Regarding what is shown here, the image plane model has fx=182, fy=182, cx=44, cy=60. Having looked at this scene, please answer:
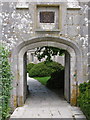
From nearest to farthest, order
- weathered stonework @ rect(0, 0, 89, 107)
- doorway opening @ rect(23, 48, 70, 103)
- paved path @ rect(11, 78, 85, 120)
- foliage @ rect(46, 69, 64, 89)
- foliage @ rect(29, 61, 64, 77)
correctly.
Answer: paved path @ rect(11, 78, 85, 120)
weathered stonework @ rect(0, 0, 89, 107)
doorway opening @ rect(23, 48, 70, 103)
foliage @ rect(46, 69, 64, 89)
foliage @ rect(29, 61, 64, 77)

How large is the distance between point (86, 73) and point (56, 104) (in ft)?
4.86

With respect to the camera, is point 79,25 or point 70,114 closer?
point 70,114

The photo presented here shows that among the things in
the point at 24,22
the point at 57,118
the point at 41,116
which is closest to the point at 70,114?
the point at 57,118

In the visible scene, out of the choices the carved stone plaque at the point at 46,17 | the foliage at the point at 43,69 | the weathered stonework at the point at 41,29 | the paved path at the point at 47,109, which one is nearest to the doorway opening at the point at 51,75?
the foliage at the point at 43,69

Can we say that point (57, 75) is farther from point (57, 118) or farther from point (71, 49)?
point (57, 118)

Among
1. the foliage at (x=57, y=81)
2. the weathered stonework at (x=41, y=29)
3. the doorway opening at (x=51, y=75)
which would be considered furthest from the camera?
the foliage at (x=57, y=81)

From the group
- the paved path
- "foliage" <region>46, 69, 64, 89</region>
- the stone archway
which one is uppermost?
the stone archway

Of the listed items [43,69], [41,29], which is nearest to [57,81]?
[41,29]

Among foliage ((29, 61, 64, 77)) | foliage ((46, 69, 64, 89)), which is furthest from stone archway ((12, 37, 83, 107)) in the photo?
foliage ((29, 61, 64, 77))

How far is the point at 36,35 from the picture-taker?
5.88m

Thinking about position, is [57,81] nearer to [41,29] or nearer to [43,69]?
[41,29]

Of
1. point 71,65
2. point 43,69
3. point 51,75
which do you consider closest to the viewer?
point 71,65

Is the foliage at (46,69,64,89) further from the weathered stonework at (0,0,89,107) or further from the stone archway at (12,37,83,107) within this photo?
the weathered stonework at (0,0,89,107)

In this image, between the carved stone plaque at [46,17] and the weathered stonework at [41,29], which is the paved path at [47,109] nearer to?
the weathered stonework at [41,29]
